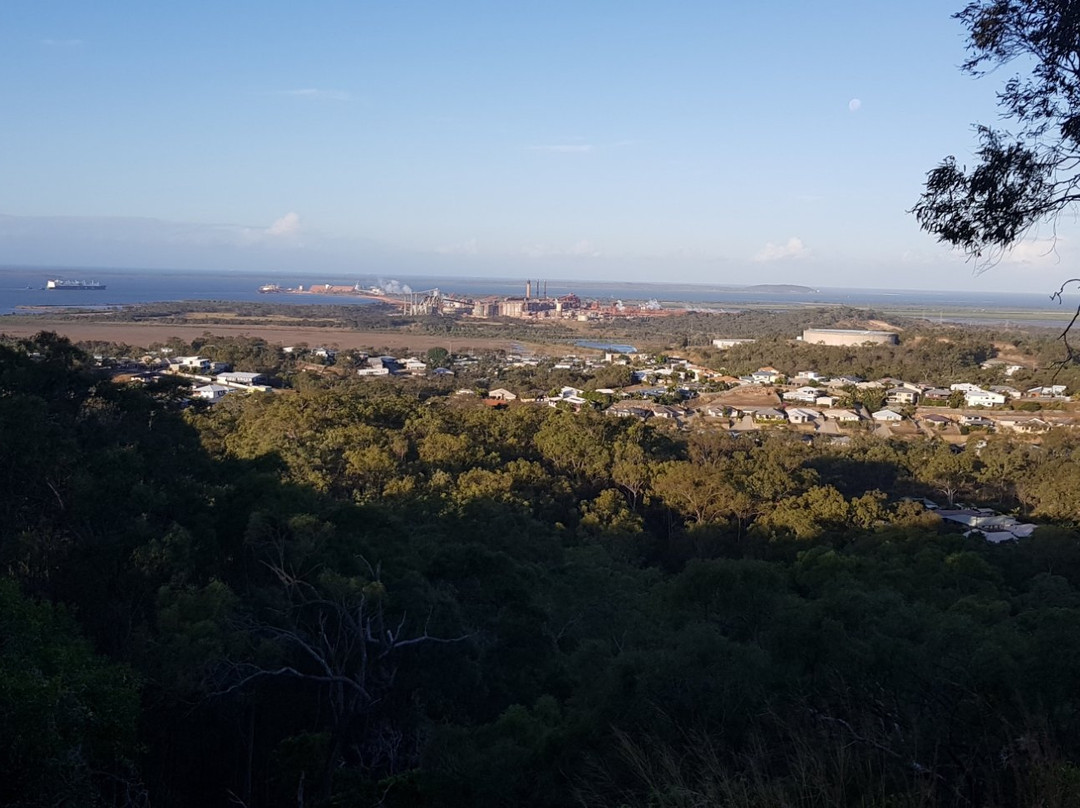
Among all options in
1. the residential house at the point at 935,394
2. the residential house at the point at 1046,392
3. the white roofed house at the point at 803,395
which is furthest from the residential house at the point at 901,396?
the residential house at the point at 1046,392

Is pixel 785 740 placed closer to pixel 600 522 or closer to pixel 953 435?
pixel 600 522

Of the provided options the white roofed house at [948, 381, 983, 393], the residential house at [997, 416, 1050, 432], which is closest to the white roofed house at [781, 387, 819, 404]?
the white roofed house at [948, 381, 983, 393]

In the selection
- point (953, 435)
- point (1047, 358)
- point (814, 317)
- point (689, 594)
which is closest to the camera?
point (689, 594)

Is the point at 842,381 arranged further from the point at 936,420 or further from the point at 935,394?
the point at 936,420

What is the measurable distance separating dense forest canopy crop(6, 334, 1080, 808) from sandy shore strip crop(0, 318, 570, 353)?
115ft

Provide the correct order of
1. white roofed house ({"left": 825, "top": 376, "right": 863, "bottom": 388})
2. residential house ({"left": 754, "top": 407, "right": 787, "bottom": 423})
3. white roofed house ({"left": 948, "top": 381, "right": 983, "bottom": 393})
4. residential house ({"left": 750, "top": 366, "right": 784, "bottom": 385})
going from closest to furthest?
1. residential house ({"left": 754, "top": 407, "right": 787, "bottom": 423})
2. white roofed house ({"left": 948, "top": 381, "right": 983, "bottom": 393})
3. white roofed house ({"left": 825, "top": 376, "right": 863, "bottom": 388})
4. residential house ({"left": 750, "top": 366, "right": 784, "bottom": 385})

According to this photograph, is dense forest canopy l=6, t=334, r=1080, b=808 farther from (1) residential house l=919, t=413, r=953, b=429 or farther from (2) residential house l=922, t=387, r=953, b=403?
(2) residential house l=922, t=387, r=953, b=403

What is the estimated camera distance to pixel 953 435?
24.3 m

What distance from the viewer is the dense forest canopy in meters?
3.31

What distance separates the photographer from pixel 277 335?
52938 millimetres

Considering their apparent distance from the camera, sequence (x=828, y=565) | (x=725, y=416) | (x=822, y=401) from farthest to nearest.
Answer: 1. (x=822, y=401)
2. (x=725, y=416)
3. (x=828, y=565)

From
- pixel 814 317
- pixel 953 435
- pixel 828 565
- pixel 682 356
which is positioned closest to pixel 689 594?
pixel 828 565

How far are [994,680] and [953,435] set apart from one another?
21477 mm

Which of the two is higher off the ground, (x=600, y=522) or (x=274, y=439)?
(x=274, y=439)
